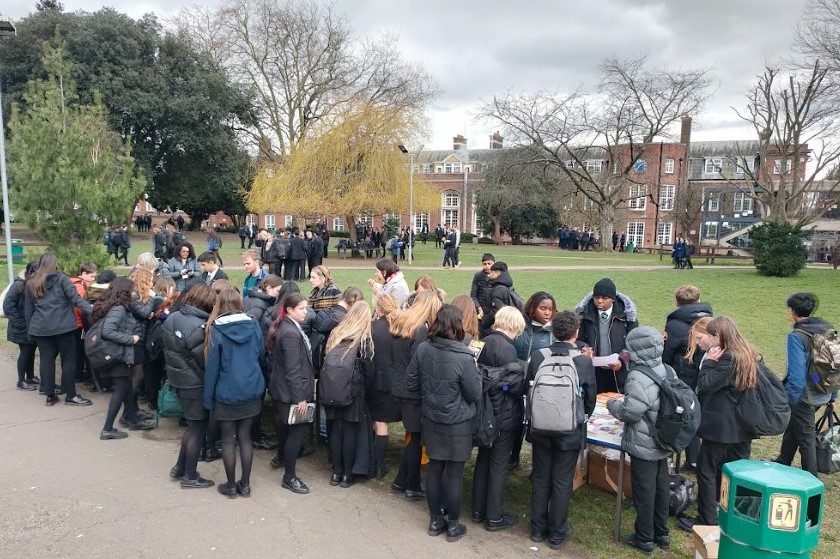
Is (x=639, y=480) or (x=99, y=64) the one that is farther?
(x=99, y=64)

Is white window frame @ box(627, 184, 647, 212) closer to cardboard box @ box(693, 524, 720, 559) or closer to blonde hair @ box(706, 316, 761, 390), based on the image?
blonde hair @ box(706, 316, 761, 390)

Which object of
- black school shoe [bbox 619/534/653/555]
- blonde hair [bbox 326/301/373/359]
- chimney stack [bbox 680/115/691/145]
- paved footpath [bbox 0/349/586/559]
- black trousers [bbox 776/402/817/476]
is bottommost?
paved footpath [bbox 0/349/586/559]

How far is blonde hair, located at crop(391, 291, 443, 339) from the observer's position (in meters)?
4.93

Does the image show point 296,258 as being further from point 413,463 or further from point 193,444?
point 413,463

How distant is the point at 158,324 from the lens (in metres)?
6.28

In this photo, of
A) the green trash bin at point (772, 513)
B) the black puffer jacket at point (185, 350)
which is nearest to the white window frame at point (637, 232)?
the black puffer jacket at point (185, 350)

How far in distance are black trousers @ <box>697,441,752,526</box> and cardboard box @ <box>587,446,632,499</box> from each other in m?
0.59

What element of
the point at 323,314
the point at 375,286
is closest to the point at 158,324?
the point at 323,314

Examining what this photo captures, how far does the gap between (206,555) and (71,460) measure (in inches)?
93.1

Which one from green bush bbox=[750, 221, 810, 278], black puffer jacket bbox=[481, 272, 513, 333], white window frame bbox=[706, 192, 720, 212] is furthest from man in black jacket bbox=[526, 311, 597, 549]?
white window frame bbox=[706, 192, 720, 212]

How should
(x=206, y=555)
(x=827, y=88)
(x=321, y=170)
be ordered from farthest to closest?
1. (x=321, y=170)
2. (x=827, y=88)
3. (x=206, y=555)

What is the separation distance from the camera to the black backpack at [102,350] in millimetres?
5832

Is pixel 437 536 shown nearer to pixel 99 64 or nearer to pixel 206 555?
pixel 206 555

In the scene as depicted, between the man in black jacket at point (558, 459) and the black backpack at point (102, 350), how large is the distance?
4.12 m
